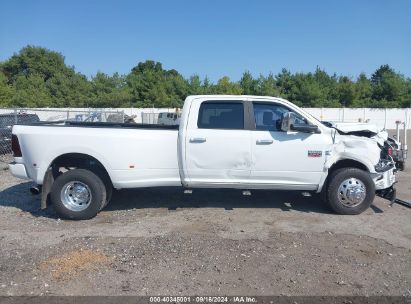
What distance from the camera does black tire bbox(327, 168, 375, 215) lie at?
6.68m

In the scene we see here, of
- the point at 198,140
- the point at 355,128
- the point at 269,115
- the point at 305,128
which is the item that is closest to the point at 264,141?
the point at 269,115

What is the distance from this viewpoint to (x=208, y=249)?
520 cm

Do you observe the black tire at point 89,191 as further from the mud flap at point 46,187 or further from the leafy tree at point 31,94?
the leafy tree at point 31,94

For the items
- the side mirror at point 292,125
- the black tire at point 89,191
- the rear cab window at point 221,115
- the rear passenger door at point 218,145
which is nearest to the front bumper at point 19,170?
the black tire at point 89,191

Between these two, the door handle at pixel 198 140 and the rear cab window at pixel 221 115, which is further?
the rear cab window at pixel 221 115

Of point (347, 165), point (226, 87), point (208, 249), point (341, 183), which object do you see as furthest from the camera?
point (226, 87)

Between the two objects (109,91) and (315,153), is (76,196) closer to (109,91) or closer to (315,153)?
(315,153)

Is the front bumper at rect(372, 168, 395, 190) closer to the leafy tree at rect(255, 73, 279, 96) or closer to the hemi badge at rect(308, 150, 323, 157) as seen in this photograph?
the hemi badge at rect(308, 150, 323, 157)

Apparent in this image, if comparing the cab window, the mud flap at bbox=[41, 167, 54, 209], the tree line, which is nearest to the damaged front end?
the cab window

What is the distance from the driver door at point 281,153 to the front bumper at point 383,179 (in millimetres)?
999

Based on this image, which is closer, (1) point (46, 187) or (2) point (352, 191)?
(1) point (46, 187)

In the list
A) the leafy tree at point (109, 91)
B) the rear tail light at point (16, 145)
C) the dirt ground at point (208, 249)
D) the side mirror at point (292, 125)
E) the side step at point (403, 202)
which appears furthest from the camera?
the leafy tree at point (109, 91)

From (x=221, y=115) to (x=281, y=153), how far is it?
1.15 metres

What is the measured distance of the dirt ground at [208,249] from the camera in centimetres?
421
